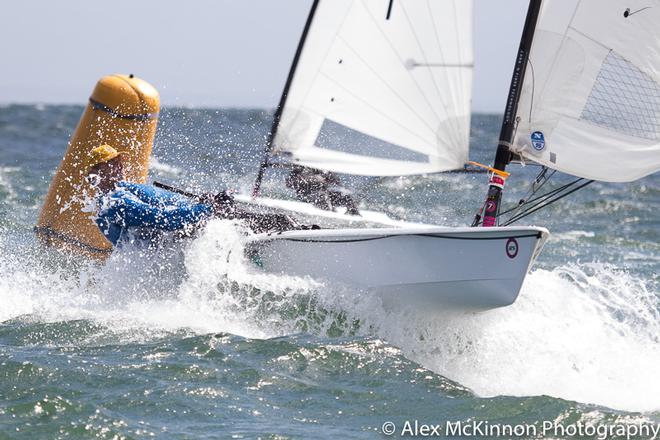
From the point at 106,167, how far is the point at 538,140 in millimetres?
2729

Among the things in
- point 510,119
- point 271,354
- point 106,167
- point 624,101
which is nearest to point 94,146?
point 106,167

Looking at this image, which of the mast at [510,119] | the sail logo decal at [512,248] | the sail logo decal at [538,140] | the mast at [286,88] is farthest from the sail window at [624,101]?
the mast at [286,88]

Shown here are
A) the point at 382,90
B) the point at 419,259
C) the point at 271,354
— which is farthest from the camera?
the point at 382,90

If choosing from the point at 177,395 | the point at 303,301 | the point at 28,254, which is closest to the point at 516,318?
the point at 303,301

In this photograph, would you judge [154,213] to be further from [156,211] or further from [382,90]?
[382,90]

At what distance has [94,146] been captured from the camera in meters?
6.62

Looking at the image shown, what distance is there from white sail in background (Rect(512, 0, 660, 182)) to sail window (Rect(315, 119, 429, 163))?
79cm

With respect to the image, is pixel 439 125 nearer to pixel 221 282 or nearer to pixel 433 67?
pixel 433 67

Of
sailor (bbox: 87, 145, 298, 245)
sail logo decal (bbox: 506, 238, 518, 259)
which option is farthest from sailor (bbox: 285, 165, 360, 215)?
sail logo decal (bbox: 506, 238, 518, 259)

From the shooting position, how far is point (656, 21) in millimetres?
4922

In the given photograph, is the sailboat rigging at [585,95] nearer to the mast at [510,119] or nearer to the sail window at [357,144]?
the mast at [510,119]

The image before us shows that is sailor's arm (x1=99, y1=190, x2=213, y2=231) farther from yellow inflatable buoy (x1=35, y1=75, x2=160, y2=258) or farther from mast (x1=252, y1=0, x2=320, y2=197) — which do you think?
yellow inflatable buoy (x1=35, y1=75, x2=160, y2=258)

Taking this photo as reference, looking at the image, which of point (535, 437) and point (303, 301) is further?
point (303, 301)

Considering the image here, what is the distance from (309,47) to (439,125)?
1027mm
